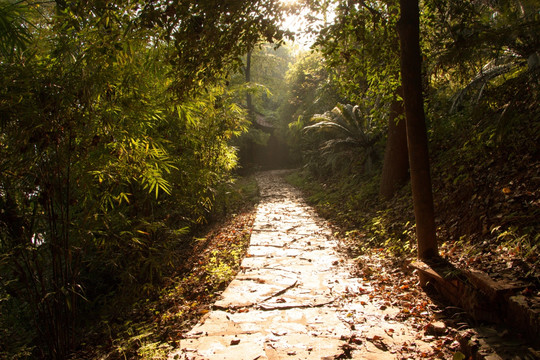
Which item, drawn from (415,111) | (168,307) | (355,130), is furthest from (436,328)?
(355,130)

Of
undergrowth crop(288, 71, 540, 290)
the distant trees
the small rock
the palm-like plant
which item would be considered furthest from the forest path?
the palm-like plant

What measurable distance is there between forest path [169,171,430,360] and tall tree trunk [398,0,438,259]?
87 cm

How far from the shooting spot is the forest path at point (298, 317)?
2143 mm

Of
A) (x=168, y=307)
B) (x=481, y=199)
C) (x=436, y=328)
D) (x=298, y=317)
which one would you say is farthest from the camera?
(x=481, y=199)

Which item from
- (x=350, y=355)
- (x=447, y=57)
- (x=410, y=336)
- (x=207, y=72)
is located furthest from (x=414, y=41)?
(x=350, y=355)

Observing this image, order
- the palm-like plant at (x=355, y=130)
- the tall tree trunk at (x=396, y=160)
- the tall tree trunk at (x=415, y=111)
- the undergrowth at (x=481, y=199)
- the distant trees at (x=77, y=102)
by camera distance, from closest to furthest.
Answer: the distant trees at (x=77, y=102)
the undergrowth at (x=481, y=199)
the tall tree trunk at (x=415, y=111)
the tall tree trunk at (x=396, y=160)
the palm-like plant at (x=355, y=130)

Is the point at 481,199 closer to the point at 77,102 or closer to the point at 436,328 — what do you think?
the point at 436,328

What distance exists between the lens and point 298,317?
105 inches

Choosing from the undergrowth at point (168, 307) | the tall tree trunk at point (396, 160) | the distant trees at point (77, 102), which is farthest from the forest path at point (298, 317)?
the tall tree trunk at point (396, 160)

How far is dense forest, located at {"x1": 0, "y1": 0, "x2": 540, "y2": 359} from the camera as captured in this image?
7.09 ft

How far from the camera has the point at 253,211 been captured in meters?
7.70

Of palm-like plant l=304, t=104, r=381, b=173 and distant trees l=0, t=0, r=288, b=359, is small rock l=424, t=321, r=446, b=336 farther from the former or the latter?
palm-like plant l=304, t=104, r=381, b=173

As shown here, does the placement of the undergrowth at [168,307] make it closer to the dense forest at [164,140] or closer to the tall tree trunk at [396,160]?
the dense forest at [164,140]

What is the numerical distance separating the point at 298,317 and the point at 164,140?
87.3 inches
